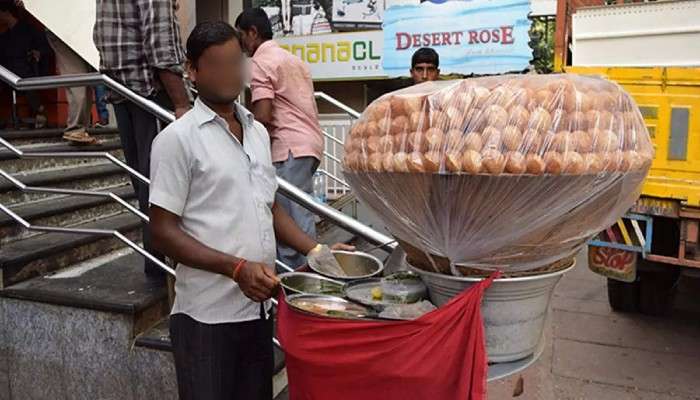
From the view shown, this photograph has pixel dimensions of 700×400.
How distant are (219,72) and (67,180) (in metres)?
2.90

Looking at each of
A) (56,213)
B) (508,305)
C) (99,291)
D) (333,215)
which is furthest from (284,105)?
(508,305)

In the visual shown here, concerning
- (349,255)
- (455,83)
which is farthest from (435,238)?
(349,255)

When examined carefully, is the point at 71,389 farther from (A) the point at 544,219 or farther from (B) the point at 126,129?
(A) the point at 544,219

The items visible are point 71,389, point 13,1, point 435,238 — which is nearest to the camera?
point 435,238

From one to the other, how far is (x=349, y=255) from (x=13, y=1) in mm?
5705

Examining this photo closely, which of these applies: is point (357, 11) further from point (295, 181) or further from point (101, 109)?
point (295, 181)

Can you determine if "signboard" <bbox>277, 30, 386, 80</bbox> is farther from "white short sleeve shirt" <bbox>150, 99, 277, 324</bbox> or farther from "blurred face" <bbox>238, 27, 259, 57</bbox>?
"white short sleeve shirt" <bbox>150, 99, 277, 324</bbox>

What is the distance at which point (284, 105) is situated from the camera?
3559 mm

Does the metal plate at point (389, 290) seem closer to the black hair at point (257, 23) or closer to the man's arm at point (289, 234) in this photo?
the man's arm at point (289, 234)

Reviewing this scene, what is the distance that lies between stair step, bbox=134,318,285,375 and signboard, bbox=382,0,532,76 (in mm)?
6274

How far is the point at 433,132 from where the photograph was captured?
1388 mm

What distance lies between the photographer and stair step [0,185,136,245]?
3393 mm

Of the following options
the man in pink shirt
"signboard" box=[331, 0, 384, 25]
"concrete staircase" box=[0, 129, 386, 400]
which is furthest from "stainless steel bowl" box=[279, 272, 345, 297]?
"signboard" box=[331, 0, 384, 25]

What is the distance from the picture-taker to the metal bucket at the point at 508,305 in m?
1.49
